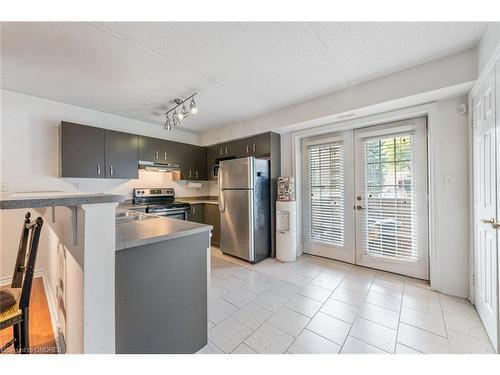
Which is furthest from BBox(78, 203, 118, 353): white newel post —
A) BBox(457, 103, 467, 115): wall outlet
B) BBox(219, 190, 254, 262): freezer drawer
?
BBox(457, 103, 467, 115): wall outlet

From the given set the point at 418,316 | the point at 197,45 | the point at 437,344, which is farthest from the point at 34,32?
the point at 418,316

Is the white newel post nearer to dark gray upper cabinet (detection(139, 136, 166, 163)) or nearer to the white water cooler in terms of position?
the white water cooler

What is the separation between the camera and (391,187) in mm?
2758

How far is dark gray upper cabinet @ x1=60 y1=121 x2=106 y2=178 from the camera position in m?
2.81

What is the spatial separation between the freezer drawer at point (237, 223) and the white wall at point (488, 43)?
2.65 m

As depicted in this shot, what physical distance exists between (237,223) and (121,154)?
2152 millimetres

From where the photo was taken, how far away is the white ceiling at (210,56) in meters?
1.57

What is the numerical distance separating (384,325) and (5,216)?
4.38m

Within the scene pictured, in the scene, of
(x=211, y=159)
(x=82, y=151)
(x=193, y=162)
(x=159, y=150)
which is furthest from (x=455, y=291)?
(x=82, y=151)

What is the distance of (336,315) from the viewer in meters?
1.93

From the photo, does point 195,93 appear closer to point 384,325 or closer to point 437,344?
point 384,325

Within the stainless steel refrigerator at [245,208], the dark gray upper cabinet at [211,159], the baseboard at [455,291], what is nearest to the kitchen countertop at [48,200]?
the stainless steel refrigerator at [245,208]

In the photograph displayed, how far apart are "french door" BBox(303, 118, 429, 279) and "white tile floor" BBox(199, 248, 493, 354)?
34cm

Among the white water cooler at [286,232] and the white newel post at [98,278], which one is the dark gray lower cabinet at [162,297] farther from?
the white water cooler at [286,232]
